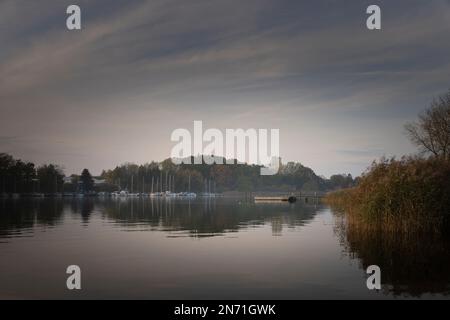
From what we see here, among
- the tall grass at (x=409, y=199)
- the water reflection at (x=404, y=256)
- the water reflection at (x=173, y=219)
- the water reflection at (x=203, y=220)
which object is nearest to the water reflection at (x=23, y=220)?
the water reflection at (x=173, y=219)

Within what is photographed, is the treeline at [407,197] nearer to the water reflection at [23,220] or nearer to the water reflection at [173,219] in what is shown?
the water reflection at [173,219]

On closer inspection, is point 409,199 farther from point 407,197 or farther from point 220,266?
point 220,266

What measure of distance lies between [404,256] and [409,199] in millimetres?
9874

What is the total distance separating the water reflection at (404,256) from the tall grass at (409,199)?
0.70 m

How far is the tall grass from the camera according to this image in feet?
112

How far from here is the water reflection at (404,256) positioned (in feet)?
62.1

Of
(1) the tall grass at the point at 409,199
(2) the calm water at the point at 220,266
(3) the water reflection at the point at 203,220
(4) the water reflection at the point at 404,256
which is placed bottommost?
(3) the water reflection at the point at 203,220

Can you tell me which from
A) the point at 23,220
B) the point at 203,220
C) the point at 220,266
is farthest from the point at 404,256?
the point at 23,220

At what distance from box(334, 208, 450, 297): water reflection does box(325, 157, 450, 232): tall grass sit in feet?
2.31

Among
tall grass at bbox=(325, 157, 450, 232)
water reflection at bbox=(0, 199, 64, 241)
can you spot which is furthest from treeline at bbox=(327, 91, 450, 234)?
water reflection at bbox=(0, 199, 64, 241)

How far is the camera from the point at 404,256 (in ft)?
83.9

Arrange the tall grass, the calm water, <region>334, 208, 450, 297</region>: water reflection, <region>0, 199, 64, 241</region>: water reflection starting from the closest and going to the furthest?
the calm water < <region>334, 208, 450, 297</region>: water reflection < the tall grass < <region>0, 199, 64, 241</region>: water reflection

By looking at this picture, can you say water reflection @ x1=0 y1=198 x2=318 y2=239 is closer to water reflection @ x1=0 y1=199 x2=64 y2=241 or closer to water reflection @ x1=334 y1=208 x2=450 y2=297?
water reflection @ x1=0 y1=199 x2=64 y2=241
